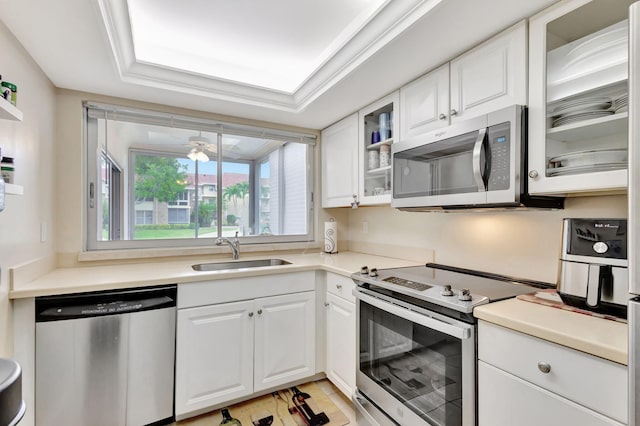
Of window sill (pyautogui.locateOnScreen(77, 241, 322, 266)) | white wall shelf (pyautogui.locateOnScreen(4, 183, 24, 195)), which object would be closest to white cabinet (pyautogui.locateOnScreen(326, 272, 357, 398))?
window sill (pyautogui.locateOnScreen(77, 241, 322, 266))

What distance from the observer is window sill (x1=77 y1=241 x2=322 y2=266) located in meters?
2.12

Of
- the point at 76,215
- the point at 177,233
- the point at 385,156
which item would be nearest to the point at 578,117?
the point at 385,156

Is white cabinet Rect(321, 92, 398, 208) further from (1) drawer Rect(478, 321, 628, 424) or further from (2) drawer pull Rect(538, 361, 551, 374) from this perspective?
(2) drawer pull Rect(538, 361, 551, 374)

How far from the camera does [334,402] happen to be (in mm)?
2023

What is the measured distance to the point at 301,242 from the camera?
2.90 meters

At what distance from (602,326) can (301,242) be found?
220 centimetres

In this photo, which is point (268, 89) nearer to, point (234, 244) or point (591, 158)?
point (234, 244)

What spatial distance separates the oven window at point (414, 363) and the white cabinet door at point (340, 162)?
103cm

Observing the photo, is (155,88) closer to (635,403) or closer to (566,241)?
(566,241)

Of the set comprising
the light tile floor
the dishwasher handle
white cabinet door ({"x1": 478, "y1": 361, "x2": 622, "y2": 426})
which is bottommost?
the light tile floor

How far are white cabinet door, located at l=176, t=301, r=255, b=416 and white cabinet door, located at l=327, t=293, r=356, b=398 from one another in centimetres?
54

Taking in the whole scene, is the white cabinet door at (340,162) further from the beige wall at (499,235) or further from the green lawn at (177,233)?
the green lawn at (177,233)

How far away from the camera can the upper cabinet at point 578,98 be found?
1088 mm

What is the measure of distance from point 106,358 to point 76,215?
1008 mm
